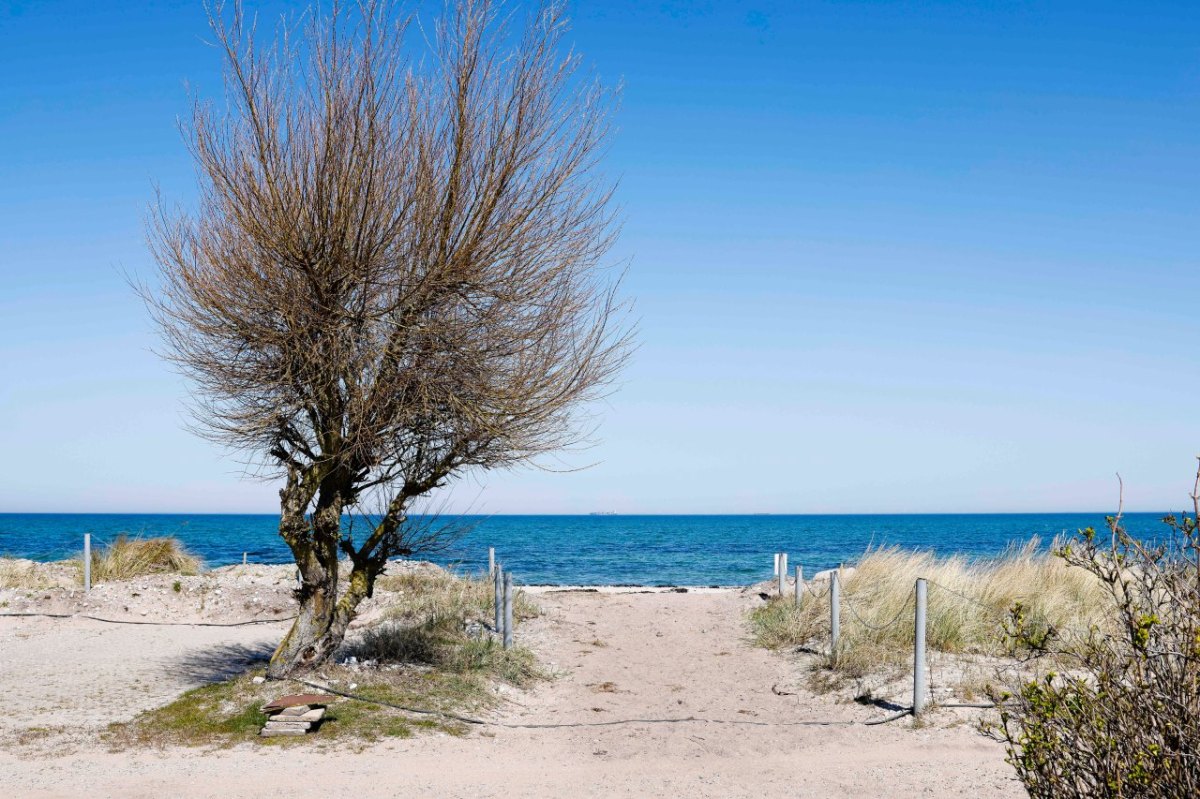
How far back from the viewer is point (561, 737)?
9.62 metres

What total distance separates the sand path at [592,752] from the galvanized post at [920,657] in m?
0.31

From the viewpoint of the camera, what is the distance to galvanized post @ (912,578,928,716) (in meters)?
9.62

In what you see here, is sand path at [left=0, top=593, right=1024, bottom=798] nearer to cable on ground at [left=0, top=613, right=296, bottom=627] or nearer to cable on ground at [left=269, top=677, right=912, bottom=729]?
cable on ground at [left=269, top=677, right=912, bottom=729]

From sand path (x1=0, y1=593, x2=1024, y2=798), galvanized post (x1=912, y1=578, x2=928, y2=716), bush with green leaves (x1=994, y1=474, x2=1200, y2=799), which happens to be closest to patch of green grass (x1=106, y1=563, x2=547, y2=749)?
sand path (x1=0, y1=593, x2=1024, y2=798)

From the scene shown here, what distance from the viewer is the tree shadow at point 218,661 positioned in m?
12.5

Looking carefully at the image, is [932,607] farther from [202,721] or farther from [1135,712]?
[1135,712]

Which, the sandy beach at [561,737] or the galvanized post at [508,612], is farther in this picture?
the galvanized post at [508,612]

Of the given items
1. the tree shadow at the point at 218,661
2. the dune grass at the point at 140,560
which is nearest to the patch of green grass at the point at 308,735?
the tree shadow at the point at 218,661

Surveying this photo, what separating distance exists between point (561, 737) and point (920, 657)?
12.1ft

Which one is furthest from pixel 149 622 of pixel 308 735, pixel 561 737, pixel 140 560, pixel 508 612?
pixel 561 737

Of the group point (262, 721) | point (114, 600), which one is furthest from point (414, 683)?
point (114, 600)

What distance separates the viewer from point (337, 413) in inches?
388

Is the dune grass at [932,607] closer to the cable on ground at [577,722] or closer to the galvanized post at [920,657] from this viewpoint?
the galvanized post at [920,657]

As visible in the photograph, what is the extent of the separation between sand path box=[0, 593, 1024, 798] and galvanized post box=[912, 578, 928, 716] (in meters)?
0.31
